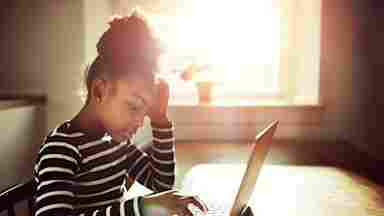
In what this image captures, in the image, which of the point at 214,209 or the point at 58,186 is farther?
the point at 214,209

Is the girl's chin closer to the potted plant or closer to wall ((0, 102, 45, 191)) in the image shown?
wall ((0, 102, 45, 191))

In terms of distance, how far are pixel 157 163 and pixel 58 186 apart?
33cm

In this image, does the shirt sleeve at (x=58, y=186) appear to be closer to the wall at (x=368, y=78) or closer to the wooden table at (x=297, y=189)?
the wooden table at (x=297, y=189)

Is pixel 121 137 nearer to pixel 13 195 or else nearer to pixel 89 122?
pixel 89 122

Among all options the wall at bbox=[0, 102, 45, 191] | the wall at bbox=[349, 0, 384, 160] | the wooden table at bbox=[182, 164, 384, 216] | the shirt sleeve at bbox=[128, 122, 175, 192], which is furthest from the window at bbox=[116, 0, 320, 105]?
the shirt sleeve at bbox=[128, 122, 175, 192]

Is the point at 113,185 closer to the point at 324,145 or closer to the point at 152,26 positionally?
the point at 152,26

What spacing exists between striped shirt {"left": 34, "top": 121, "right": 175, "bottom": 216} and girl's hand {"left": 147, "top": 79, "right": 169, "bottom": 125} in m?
0.02

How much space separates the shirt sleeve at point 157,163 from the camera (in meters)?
1.02

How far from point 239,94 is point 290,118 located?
0.35 metres

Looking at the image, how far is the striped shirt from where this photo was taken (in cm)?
71

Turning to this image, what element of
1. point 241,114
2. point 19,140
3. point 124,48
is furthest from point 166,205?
point 241,114

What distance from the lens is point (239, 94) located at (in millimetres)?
2238

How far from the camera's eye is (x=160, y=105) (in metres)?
1.02

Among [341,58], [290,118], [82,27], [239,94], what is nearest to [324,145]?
[290,118]
